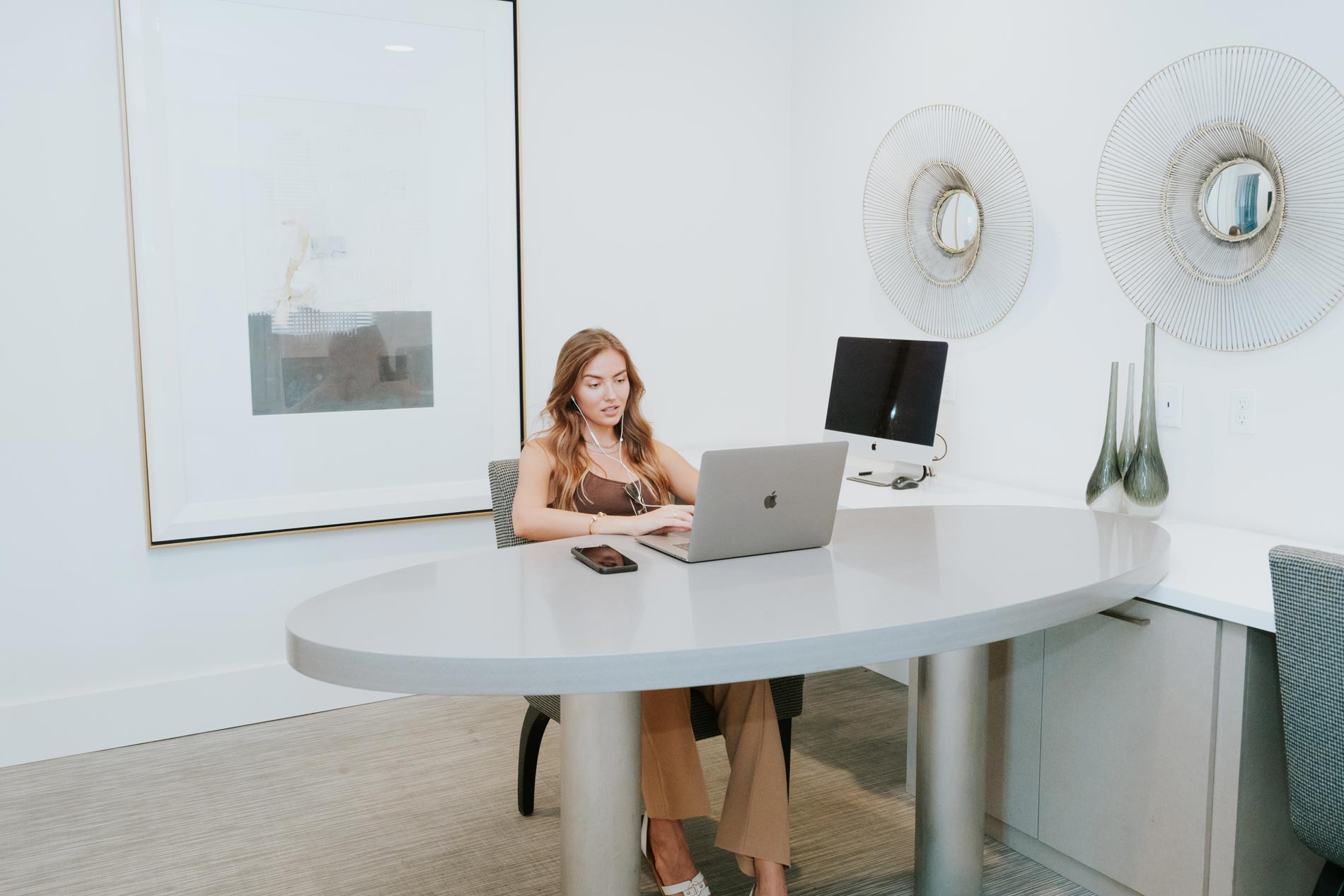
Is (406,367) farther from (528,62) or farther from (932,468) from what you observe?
(932,468)

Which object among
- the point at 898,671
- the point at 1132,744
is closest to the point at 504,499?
the point at 1132,744

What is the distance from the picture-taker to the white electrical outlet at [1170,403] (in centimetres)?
258

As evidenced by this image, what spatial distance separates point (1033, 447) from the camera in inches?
118

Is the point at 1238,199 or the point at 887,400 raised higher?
the point at 1238,199

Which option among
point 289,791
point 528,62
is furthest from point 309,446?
point 528,62

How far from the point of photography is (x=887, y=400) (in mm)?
3119

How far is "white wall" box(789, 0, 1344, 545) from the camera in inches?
91.7

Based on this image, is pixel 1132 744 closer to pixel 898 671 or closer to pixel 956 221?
pixel 898 671

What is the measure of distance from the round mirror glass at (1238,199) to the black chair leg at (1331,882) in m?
1.41

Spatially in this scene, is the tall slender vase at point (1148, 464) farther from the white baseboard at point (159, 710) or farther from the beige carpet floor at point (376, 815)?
the white baseboard at point (159, 710)

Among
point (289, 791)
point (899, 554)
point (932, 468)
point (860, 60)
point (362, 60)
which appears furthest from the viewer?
point (860, 60)

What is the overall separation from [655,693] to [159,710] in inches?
72.4

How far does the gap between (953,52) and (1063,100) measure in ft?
1.61

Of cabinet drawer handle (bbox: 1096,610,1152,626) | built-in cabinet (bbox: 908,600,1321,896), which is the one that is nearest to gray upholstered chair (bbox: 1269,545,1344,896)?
built-in cabinet (bbox: 908,600,1321,896)
